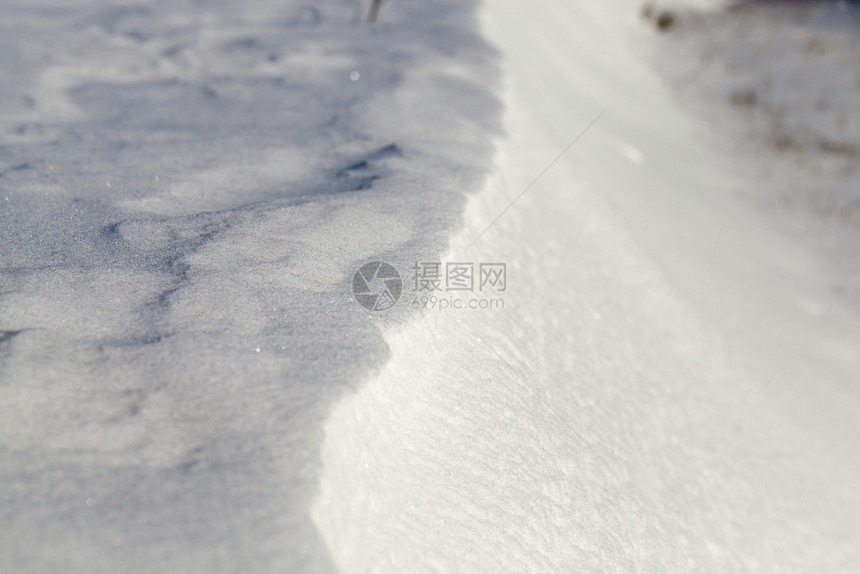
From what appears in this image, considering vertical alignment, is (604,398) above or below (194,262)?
below

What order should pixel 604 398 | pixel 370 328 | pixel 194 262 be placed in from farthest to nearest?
pixel 604 398 → pixel 194 262 → pixel 370 328

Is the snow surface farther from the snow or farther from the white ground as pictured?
the white ground

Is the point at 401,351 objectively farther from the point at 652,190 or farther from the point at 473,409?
the point at 652,190

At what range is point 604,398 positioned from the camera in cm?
166

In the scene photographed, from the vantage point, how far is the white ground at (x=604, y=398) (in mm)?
1109

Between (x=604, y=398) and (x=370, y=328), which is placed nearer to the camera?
(x=370, y=328)

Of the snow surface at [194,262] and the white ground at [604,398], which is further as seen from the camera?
the white ground at [604,398]

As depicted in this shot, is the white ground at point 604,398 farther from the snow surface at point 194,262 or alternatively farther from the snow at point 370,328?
the snow surface at point 194,262

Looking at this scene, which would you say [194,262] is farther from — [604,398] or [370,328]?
[604,398]

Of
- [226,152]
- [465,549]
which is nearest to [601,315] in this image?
[465,549]

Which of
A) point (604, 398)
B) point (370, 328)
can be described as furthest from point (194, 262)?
point (604, 398)

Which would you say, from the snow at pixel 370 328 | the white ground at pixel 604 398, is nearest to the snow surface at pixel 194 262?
the snow at pixel 370 328

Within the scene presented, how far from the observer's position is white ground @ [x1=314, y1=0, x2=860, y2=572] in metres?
1.11

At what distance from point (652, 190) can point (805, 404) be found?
1.30 m
